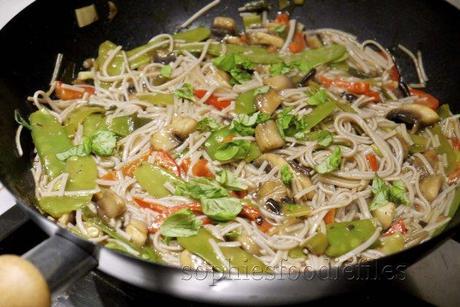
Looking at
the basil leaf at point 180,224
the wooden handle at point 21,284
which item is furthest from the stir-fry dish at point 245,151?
the wooden handle at point 21,284

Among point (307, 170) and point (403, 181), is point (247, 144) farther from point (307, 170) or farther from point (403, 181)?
point (403, 181)

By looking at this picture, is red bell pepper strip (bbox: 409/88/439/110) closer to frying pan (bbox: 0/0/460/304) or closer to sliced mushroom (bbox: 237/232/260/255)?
frying pan (bbox: 0/0/460/304)

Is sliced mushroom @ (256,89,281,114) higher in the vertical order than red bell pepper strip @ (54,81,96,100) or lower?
lower

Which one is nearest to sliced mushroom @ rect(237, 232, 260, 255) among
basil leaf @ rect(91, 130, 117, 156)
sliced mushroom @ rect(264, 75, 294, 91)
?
basil leaf @ rect(91, 130, 117, 156)

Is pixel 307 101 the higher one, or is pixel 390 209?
pixel 307 101

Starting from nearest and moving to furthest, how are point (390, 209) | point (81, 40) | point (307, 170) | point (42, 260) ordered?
1. point (42, 260)
2. point (390, 209)
3. point (307, 170)
4. point (81, 40)

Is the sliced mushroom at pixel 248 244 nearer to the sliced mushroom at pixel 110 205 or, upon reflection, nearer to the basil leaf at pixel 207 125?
the sliced mushroom at pixel 110 205

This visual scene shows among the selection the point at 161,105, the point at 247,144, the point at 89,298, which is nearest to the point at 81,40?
the point at 161,105
